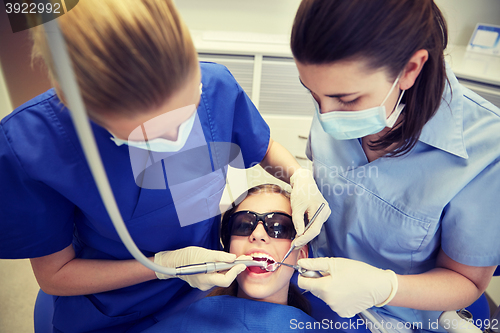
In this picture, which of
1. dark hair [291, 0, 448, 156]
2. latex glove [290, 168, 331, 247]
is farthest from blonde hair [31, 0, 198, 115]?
latex glove [290, 168, 331, 247]

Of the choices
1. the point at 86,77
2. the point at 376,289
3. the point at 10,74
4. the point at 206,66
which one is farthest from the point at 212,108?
the point at 10,74

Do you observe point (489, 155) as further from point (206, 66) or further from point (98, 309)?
point (98, 309)

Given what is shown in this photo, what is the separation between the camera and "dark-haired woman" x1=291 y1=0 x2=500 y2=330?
72 centimetres

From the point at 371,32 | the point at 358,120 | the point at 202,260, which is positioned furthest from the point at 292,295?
the point at 371,32

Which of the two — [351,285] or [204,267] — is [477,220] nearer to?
[351,285]

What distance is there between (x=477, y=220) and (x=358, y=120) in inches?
16.5

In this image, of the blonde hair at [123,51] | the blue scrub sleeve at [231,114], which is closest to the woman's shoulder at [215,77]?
the blue scrub sleeve at [231,114]

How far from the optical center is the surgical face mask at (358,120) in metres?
0.85

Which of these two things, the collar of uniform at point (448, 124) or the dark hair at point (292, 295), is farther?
the dark hair at point (292, 295)

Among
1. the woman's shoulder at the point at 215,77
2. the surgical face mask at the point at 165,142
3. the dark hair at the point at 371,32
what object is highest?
the dark hair at the point at 371,32

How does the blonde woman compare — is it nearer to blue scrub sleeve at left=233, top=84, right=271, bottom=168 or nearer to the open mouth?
blue scrub sleeve at left=233, top=84, right=271, bottom=168

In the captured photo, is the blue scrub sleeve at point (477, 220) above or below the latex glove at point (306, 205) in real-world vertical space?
above

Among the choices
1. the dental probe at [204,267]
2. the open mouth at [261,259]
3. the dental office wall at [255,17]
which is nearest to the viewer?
the dental probe at [204,267]

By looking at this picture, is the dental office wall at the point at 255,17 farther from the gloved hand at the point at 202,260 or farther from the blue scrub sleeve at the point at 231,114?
the blue scrub sleeve at the point at 231,114
